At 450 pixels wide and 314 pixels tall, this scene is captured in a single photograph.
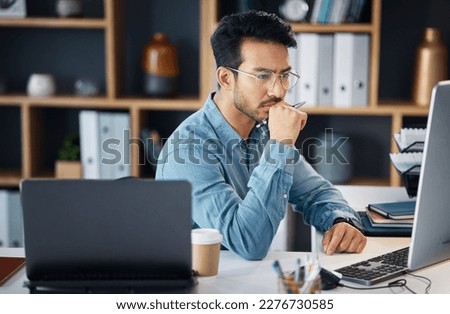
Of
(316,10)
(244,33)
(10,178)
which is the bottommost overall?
(10,178)

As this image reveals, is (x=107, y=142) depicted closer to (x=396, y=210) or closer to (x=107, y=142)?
(x=107, y=142)

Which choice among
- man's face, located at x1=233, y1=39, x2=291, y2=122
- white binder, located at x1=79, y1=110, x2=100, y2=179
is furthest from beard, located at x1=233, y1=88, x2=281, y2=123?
white binder, located at x1=79, y1=110, x2=100, y2=179

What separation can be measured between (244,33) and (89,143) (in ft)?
4.22

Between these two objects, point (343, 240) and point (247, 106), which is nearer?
point (343, 240)

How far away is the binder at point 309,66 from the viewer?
2809 millimetres

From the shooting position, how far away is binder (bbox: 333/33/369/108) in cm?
280

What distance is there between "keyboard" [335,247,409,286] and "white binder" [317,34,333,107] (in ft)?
4.62

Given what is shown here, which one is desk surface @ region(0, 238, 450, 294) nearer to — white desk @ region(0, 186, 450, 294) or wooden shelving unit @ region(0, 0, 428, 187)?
white desk @ region(0, 186, 450, 294)

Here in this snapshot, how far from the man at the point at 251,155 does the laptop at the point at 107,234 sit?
→ 35 cm

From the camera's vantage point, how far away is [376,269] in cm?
141

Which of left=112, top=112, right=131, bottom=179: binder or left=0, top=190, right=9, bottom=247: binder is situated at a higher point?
left=112, top=112, right=131, bottom=179: binder

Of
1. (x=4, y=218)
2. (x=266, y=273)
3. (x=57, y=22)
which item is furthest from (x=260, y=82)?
(x=4, y=218)

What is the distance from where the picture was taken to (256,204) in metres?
1.55

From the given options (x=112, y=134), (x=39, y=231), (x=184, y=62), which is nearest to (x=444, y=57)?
(x=184, y=62)
